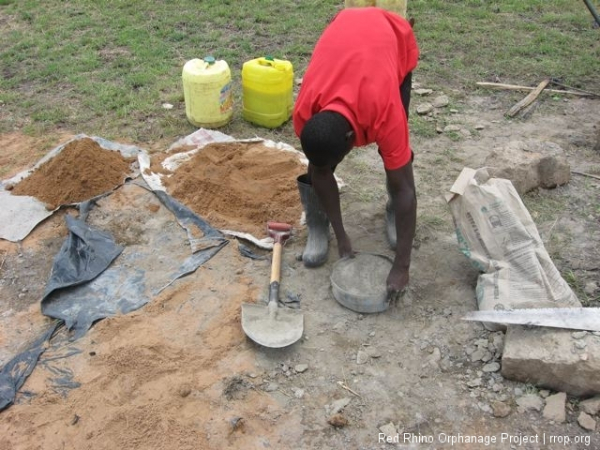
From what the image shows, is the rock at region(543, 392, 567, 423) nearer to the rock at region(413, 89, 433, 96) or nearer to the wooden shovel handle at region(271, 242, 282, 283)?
the wooden shovel handle at region(271, 242, 282, 283)

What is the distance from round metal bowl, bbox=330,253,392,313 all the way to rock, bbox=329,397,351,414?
0.56m

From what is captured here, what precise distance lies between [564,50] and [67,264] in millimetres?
5451

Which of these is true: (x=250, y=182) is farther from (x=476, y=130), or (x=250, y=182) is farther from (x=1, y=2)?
(x=1, y=2)

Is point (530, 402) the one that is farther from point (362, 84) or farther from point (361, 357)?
point (362, 84)

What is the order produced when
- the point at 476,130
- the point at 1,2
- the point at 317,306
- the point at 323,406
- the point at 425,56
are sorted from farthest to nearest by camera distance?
the point at 1,2, the point at 425,56, the point at 476,130, the point at 317,306, the point at 323,406

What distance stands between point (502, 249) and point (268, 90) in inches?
99.6

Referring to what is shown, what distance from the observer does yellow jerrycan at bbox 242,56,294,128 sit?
4.77 m

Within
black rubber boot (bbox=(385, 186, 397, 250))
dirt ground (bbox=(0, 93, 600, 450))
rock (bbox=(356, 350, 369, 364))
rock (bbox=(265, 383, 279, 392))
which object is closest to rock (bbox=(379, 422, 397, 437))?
dirt ground (bbox=(0, 93, 600, 450))

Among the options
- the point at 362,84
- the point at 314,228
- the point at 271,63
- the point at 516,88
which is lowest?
the point at 516,88

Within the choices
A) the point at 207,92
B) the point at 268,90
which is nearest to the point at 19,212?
the point at 207,92

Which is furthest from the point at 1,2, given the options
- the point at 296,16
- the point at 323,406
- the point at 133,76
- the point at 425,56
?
the point at 323,406

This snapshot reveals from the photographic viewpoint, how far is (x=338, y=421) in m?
2.52

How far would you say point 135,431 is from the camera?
252cm

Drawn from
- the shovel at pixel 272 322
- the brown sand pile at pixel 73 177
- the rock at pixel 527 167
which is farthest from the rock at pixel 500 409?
the brown sand pile at pixel 73 177
